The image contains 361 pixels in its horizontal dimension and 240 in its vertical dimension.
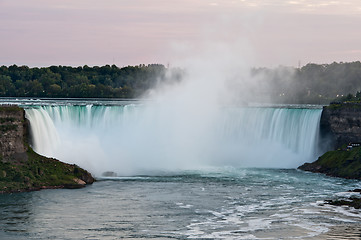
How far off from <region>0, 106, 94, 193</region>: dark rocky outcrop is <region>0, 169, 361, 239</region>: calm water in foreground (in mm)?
1667

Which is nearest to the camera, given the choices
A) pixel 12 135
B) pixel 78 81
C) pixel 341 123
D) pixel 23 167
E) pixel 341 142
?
pixel 23 167

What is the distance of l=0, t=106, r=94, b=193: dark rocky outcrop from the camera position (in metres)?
62.1

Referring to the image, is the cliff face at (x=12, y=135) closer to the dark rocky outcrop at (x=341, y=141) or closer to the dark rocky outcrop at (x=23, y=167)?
the dark rocky outcrop at (x=23, y=167)

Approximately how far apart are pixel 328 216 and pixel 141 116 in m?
43.5

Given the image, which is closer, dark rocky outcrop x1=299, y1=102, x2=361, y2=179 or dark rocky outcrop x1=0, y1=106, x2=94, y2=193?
dark rocky outcrop x1=0, y1=106, x2=94, y2=193

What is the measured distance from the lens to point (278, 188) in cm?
6569

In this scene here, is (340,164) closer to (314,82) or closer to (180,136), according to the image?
(180,136)

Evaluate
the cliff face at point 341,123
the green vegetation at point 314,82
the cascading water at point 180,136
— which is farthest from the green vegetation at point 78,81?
the cliff face at point 341,123

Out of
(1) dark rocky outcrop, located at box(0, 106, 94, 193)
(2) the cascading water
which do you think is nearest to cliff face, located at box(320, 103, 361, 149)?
(2) the cascading water

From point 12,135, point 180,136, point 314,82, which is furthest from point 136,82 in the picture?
point 12,135

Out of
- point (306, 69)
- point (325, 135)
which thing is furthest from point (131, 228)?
point (306, 69)

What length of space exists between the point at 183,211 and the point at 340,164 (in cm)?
2777

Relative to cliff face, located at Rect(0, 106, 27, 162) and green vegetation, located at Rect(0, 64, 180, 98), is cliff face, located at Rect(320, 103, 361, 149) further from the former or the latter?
green vegetation, located at Rect(0, 64, 180, 98)

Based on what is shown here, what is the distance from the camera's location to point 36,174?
63562 millimetres
